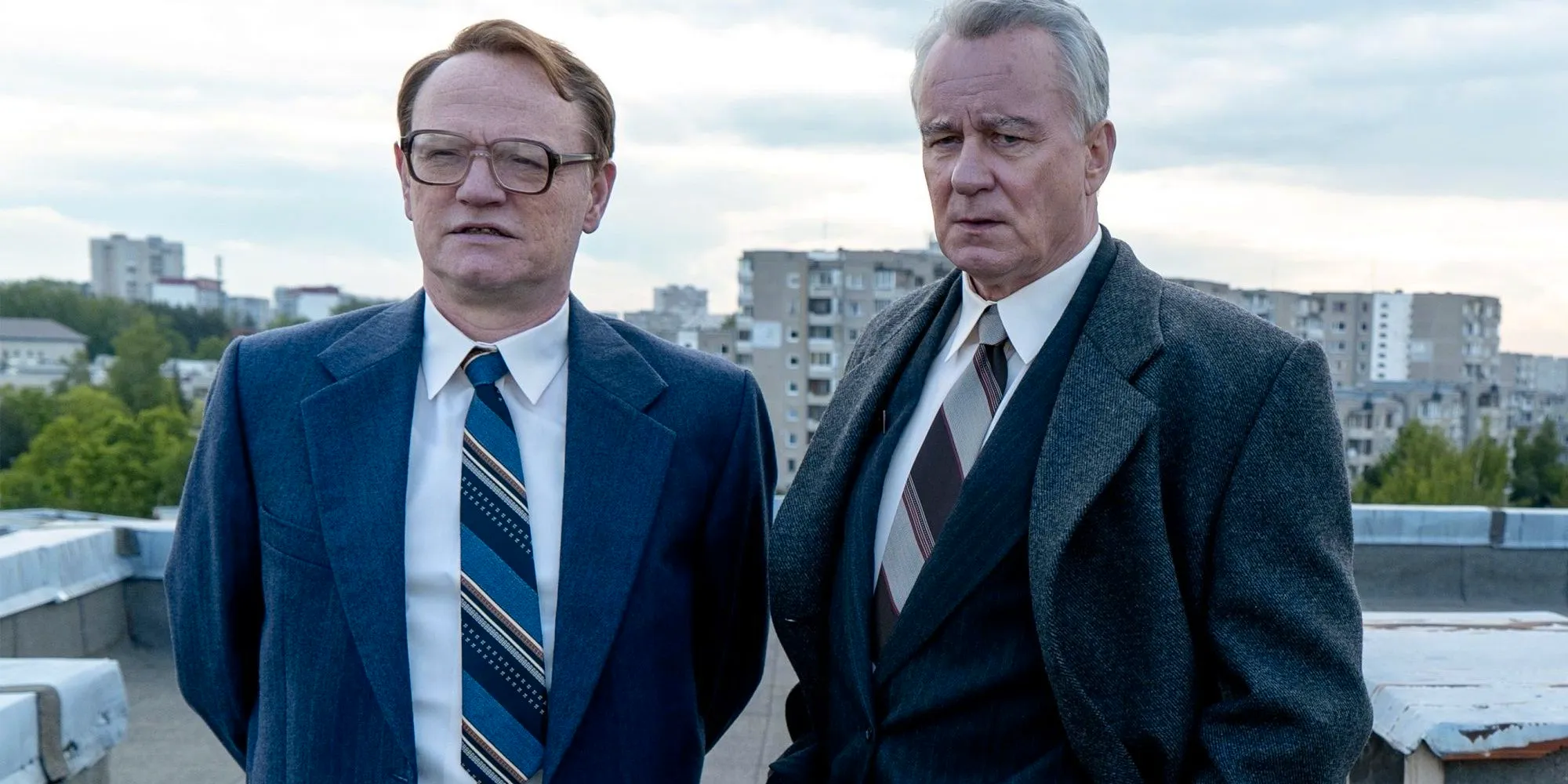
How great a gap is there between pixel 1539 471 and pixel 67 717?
54981mm

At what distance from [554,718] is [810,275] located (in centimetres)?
5788

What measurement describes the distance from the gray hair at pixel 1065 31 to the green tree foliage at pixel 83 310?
9725 centimetres

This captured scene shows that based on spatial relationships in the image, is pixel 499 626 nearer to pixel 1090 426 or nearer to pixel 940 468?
pixel 940 468

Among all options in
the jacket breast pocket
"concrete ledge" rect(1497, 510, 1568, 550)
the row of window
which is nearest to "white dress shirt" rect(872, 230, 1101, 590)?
the jacket breast pocket

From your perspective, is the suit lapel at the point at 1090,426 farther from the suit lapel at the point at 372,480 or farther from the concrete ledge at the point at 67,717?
the concrete ledge at the point at 67,717

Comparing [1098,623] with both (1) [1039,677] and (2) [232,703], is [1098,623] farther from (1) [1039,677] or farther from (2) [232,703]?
(2) [232,703]

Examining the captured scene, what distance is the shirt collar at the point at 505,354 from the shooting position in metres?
2.26

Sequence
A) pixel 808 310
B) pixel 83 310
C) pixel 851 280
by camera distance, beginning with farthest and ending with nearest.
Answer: pixel 83 310, pixel 808 310, pixel 851 280

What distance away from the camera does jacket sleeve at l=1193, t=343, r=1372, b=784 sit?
1.78 meters

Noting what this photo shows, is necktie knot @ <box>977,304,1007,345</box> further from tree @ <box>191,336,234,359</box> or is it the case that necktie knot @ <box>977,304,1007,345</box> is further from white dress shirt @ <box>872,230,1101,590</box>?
tree @ <box>191,336,234,359</box>

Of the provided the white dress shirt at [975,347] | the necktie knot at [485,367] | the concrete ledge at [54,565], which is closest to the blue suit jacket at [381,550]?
the necktie knot at [485,367]

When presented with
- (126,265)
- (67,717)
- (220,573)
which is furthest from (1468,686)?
(126,265)

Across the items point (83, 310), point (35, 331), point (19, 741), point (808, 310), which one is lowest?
point (35, 331)

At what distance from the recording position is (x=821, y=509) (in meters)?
2.26
